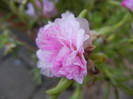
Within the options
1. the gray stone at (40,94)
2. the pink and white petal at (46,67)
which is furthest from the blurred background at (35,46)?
the pink and white petal at (46,67)

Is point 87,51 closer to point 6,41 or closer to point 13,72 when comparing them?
point 6,41

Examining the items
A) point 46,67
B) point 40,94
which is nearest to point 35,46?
point 40,94

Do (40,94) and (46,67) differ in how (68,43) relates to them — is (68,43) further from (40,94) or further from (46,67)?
(40,94)

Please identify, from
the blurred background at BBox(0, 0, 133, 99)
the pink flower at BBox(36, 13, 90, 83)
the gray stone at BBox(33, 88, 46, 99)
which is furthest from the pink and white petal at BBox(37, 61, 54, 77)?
the gray stone at BBox(33, 88, 46, 99)

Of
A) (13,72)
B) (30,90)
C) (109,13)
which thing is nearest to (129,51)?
→ (109,13)

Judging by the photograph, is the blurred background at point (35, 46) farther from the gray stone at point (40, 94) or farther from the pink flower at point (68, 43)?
the pink flower at point (68, 43)
